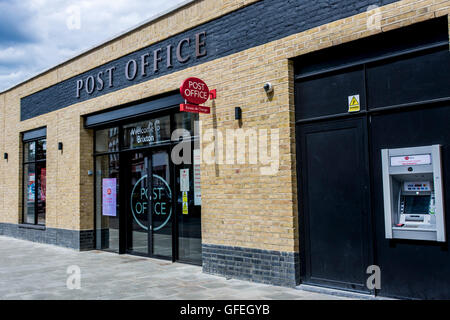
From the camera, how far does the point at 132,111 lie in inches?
385

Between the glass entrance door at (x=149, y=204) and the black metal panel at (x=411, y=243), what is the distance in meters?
4.61

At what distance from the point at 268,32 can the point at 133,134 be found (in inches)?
182

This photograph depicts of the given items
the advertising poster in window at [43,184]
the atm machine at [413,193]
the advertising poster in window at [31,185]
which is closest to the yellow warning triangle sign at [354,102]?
the atm machine at [413,193]

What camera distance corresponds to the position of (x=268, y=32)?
6828mm

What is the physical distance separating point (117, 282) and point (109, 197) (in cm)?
401

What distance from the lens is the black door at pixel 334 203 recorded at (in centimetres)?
579

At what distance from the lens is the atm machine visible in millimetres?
5004

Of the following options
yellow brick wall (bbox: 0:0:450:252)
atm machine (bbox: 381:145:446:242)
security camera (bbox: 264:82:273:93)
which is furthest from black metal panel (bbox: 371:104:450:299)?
security camera (bbox: 264:82:273:93)

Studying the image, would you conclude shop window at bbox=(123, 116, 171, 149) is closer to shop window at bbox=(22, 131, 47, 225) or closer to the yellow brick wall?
the yellow brick wall

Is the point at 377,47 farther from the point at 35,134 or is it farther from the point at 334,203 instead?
the point at 35,134

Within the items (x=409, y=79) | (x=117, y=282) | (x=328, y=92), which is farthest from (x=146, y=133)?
(x=409, y=79)

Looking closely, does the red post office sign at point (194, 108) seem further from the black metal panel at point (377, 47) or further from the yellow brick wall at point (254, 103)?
the black metal panel at point (377, 47)

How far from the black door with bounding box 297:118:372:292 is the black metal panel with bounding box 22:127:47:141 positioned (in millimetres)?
9294
